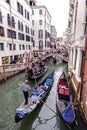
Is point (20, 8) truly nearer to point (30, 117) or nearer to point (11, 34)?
point (11, 34)

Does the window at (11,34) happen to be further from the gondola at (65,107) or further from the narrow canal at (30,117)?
the gondola at (65,107)

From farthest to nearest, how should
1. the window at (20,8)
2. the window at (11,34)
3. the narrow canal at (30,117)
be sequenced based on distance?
the window at (20,8) → the window at (11,34) → the narrow canal at (30,117)

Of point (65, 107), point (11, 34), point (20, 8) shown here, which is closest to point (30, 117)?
point (65, 107)

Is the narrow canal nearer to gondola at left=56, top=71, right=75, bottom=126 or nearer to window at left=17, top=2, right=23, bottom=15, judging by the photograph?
gondola at left=56, top=71, right=75, bottom=126

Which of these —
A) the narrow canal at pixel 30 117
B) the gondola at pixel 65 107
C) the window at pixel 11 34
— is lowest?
the narrow canal at pixel 30 117

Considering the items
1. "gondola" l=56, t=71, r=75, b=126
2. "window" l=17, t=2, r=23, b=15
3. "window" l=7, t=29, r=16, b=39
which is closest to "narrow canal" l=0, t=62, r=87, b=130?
"gondola" l=56, t=71, r=75, b=126

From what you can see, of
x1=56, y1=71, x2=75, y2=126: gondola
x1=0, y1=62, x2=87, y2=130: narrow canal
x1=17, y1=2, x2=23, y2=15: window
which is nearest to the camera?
x1=56, y1=71, x2=75, y2=126: gondola

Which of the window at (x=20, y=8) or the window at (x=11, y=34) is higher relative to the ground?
the window at (x=20, y=8)

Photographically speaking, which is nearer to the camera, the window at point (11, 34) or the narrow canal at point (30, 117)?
the narrow canal at point (30, 117)

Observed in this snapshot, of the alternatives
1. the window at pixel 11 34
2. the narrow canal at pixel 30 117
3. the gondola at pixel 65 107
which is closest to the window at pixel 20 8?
the window at pixel 11 34

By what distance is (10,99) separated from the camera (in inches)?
401

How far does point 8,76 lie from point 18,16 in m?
10.7

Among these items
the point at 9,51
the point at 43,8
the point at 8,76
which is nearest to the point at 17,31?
the point at 9,51

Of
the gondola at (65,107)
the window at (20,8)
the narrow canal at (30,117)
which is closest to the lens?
the gondola at (65,107)
